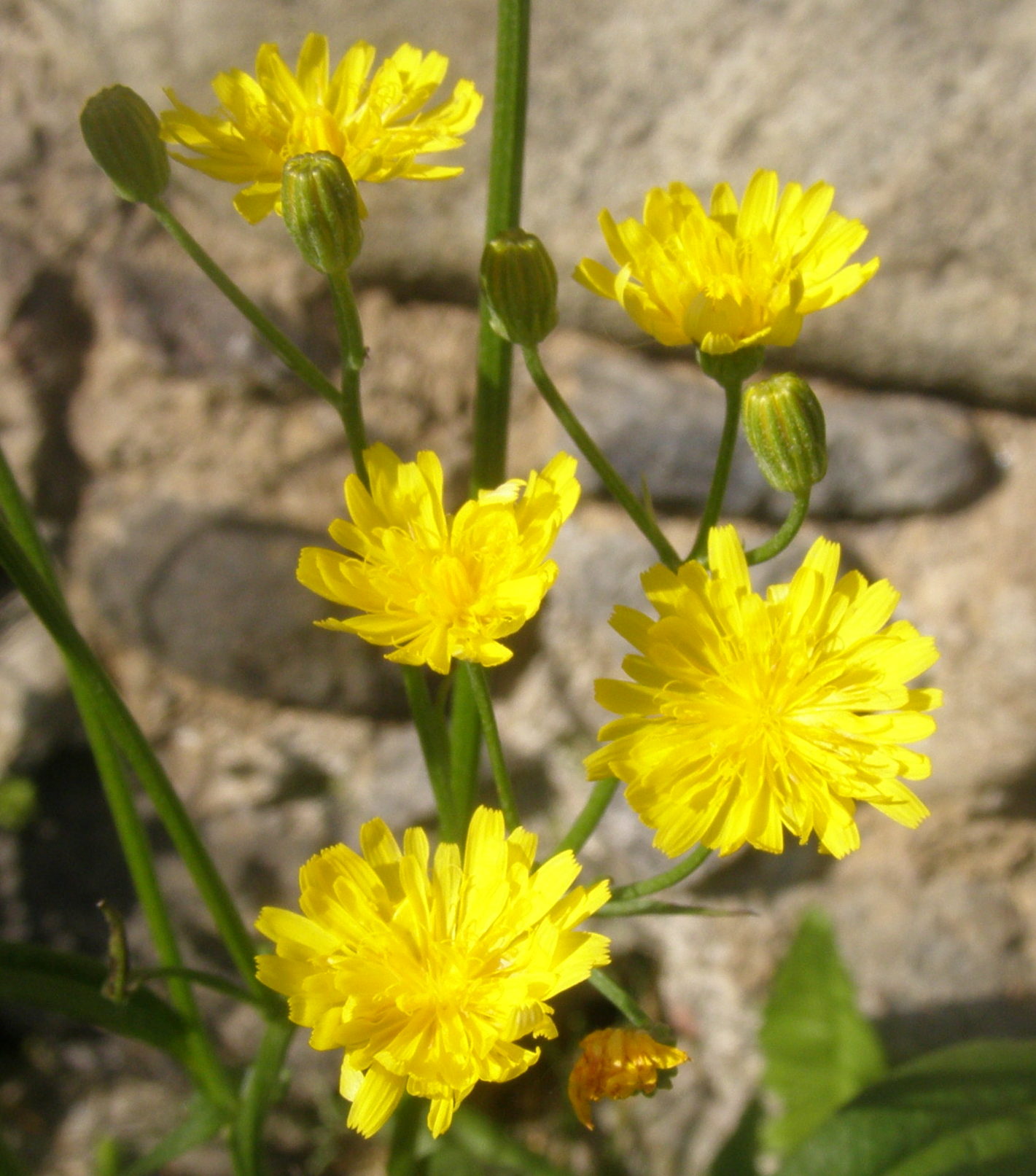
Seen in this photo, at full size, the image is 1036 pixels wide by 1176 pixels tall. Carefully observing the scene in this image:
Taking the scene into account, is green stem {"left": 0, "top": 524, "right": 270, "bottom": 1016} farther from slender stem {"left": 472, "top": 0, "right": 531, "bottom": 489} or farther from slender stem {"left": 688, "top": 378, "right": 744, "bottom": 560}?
slender stem {"left": 688, "top": 378, "right": 744, "bottom": 560}

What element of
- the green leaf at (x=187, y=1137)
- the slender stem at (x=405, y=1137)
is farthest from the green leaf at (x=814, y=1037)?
the green leaf at (x=187, y=1137)

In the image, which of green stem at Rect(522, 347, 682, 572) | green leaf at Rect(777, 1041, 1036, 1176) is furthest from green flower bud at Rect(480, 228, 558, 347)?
green leaf at Rect(777, 1041, 1036, 1176)

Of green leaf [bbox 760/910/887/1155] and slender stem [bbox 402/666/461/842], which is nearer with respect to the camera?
slender stem [bbox 402/666/461/842]

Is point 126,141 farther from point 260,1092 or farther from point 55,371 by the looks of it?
point 55,371

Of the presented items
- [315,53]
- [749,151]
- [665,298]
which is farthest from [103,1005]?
[749,151]

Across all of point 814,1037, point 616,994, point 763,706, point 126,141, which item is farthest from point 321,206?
point 814,1037

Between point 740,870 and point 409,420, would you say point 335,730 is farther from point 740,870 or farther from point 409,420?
point 740,870

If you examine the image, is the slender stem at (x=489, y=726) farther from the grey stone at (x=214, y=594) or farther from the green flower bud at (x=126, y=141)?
the grey stone at (x=214, y=594)
